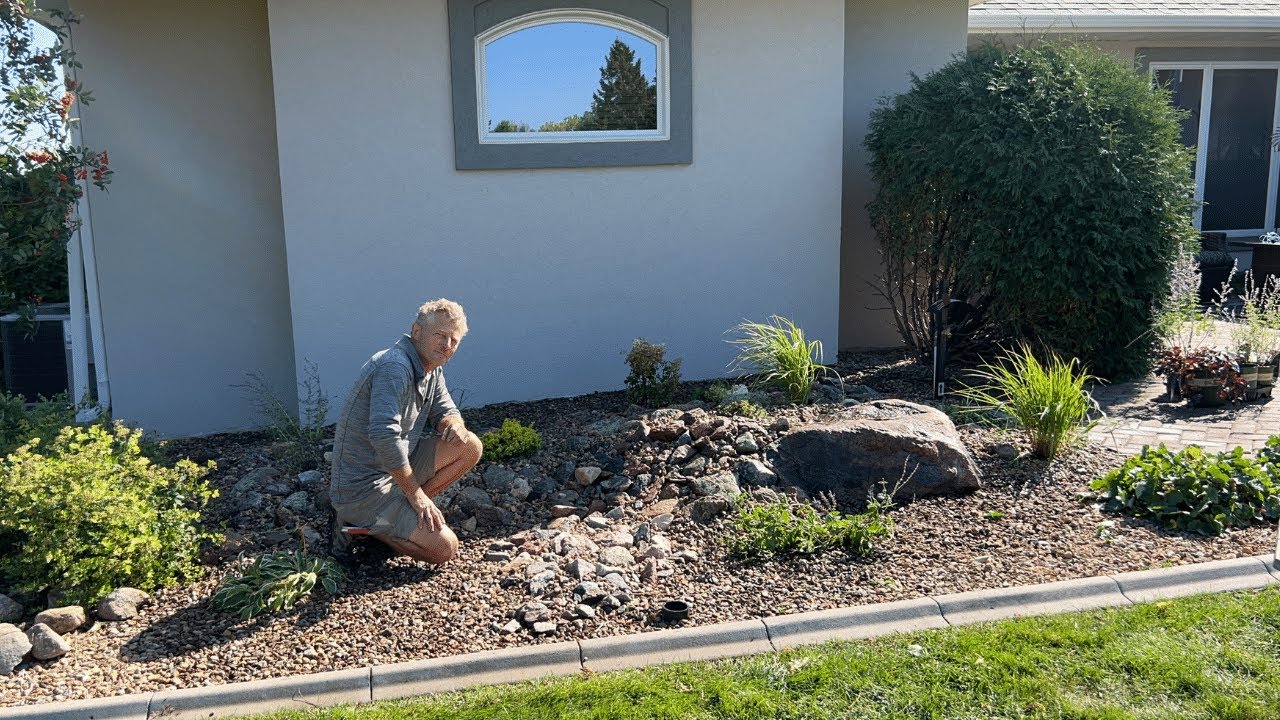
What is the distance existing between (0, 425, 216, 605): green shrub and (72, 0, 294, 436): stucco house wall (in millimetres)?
3083

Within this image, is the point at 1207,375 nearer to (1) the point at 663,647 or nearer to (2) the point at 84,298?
(1) the point at 663,647

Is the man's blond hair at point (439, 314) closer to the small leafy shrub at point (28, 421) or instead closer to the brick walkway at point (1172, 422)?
the small leafy shrub at point (28, 421)

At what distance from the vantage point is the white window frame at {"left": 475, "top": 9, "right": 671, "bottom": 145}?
7.48 metres

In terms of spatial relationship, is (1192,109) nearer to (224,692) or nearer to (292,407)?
(292,407)

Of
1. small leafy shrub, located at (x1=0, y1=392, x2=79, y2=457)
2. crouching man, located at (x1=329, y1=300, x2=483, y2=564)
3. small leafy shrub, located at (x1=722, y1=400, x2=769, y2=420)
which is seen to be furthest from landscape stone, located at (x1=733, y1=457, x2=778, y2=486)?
small leafy shrub, located at (x1=0, y1=392, x2=79, y2=457)

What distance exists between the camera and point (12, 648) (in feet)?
13.6

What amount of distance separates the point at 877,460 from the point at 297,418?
427cm

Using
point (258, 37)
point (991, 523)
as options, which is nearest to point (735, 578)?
point (991, 523)

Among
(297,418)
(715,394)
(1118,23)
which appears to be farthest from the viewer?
(1118,23)

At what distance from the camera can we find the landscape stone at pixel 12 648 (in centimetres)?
411

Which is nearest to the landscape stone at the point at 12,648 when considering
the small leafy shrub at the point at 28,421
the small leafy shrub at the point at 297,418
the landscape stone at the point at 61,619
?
the landscape stone at the point at 61,619

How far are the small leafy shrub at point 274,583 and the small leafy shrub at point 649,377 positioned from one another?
311cm

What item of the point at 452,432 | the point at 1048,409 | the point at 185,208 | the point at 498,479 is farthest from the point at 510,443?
the point at 185,208

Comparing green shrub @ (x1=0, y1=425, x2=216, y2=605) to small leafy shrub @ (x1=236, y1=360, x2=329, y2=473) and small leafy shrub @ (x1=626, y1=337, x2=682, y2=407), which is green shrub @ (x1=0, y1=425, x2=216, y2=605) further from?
small leafy shrub @ (x1=626, y1=337, x2=682, y2=407)
